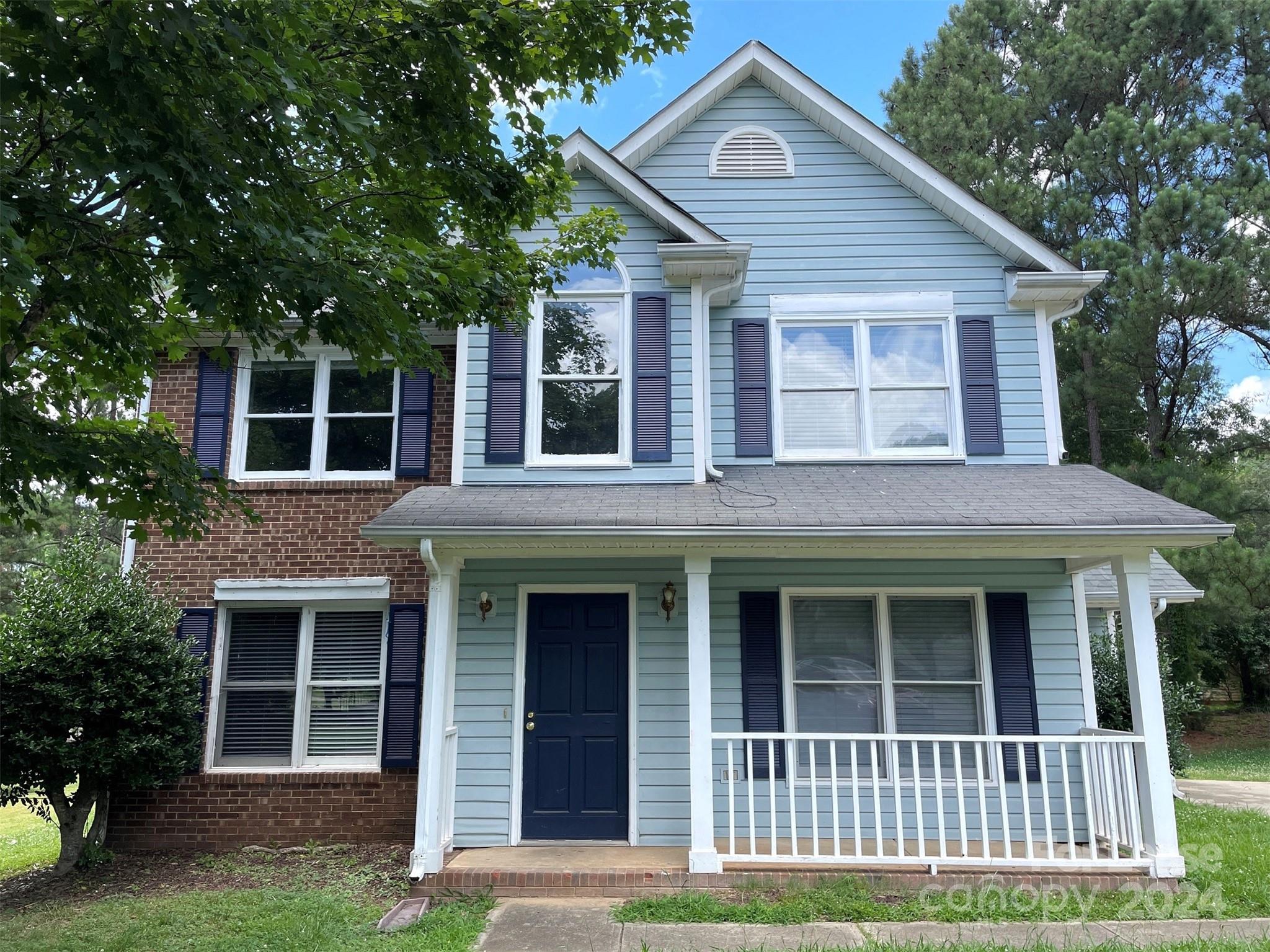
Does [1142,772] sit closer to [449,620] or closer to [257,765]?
[449,620]

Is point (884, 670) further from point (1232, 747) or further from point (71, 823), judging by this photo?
point (1232, 747)

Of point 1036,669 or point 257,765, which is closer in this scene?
point 1036,669

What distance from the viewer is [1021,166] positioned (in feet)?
68.7

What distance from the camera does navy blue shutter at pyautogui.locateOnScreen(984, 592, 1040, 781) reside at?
7.46 m

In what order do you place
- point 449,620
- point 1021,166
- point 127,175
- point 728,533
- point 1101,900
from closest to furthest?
point 127,175 < point 1101,900 < point 728,533 < point 449,620 < point 1021,166

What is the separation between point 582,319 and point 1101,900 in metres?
6.40

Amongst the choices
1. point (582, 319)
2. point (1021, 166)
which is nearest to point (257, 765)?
point (582, 319)

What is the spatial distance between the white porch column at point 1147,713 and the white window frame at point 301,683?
657cm

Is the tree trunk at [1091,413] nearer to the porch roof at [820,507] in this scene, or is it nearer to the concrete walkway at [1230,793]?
the concrete walkway at [1230,793]

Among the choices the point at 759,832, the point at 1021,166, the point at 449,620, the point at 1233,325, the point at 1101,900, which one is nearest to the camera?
the point at 1101,900

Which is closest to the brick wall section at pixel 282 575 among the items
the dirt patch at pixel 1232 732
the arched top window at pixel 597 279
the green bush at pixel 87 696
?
the green bush at pixel 87 696

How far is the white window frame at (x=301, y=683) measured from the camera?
8156mm

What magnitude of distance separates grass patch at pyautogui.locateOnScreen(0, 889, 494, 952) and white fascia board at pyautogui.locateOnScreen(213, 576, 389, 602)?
8.72 feet

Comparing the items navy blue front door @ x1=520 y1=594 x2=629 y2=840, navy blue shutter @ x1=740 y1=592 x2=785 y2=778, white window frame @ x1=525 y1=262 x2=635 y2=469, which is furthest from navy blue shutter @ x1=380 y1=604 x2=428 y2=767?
navy blue shutter @ x1=740 y1=592 x2=785 y2=778
